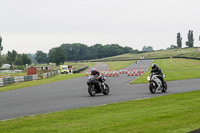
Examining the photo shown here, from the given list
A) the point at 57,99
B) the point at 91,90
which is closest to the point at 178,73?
the point at 91,90

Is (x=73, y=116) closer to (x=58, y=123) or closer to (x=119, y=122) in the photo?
(x=58, y=123)

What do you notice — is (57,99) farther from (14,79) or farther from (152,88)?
(14,79)

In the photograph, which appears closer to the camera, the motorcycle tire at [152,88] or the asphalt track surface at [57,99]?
the asphalt track surface at [57,99]

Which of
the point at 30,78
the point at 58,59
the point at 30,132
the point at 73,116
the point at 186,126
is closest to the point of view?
the point at 186,126

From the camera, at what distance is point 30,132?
317 inches

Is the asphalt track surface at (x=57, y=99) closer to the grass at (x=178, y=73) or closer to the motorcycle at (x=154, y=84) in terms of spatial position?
the motorcycle at (x=154, y=84)

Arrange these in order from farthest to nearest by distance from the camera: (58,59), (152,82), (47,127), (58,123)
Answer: (58,59)
(152,82)
(58,123)
(47,127)

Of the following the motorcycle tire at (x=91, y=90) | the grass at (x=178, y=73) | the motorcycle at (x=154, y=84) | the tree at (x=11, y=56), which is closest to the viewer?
the motorcycle tire at (x=91, y=90)

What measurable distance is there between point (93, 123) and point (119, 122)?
2.19 ft

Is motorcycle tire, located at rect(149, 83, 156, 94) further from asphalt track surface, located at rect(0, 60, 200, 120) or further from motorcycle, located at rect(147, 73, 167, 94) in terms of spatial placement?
asphalt track surface, located at rect(0, 60, 200, 120)

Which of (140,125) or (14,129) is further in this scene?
(14,129)

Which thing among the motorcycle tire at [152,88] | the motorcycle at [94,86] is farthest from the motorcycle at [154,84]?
the motorcycle at [94,86]

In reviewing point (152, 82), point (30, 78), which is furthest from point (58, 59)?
point (152, 82)

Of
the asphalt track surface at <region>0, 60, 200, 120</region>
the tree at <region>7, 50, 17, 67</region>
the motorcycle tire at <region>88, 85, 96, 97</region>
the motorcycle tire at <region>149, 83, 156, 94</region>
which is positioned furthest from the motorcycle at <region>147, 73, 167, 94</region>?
the tree at <region>7, 50, 17, 67</region>
